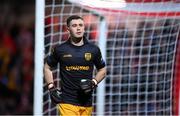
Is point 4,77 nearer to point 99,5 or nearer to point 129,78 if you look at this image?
point 129,78

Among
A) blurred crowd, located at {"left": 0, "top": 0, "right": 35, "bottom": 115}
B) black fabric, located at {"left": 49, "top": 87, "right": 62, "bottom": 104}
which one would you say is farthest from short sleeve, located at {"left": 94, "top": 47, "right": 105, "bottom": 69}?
blurred crowd, located at {"left": 0, "top": 0, "right": 35, "bottom": 115}

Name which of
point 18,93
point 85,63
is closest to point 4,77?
point 18,93

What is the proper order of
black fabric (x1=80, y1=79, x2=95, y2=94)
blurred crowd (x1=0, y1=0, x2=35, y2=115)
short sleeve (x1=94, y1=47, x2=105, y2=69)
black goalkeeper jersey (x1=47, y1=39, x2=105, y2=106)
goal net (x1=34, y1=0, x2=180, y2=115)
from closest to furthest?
1. black fabric (x1=80, y1=79, x2=95, y2=94)
2. black goalkeeper jersey (x1=47, y1=39, x2=105, y2=106)
3. short sleeve (x1=94, y1=47, x2=105, y2=69)
4. goal net (x1=34, y1=0, x2=180, y2=115)
5. blurred crowd (x1=0, y1=0, x2=35, y2=115)

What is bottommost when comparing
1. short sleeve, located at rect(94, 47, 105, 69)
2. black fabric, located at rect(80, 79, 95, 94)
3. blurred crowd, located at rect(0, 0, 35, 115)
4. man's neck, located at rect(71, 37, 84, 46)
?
blurred crowd, located at rect(0, 0, 35, 115)

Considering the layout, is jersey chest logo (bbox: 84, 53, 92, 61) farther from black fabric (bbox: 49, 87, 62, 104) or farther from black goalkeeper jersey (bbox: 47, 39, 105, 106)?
black fabric (bbox: 49, 87, 62, 104)

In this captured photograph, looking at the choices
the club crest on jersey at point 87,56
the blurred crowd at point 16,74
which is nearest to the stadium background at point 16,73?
the blurred crowd at point 16,74

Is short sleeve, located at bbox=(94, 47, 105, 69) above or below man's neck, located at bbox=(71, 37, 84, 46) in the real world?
below

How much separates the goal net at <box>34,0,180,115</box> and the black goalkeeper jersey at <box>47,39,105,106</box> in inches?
63.2

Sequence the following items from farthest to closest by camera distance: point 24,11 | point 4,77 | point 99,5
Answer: point 24,11, point 4,77, point 99,5

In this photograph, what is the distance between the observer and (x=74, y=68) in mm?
8281

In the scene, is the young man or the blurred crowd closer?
the young man

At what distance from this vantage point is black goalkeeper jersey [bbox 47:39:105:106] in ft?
27.2

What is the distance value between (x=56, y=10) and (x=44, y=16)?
51 cm

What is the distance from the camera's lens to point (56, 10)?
32.7ft
